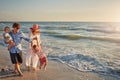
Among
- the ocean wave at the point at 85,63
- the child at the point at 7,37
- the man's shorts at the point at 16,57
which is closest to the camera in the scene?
the child at the point at 7,37

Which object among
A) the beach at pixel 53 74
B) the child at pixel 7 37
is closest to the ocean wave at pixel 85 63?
the beach at pixel 53 74

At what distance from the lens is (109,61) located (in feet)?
28.4

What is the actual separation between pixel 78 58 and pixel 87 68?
5.40 ft

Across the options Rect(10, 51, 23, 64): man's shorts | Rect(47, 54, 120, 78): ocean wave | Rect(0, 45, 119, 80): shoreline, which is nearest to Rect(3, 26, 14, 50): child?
Rect(10, 51, 23, 64): man's shorts

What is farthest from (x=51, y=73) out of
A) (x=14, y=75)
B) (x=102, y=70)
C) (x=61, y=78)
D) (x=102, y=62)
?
(x=102, y=62)

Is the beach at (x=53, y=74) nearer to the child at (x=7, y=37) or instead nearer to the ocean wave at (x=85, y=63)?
the ocean wave at (x=85, y=63)

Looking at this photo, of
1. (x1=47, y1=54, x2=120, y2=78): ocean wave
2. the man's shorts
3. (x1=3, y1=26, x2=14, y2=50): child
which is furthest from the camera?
(x1=47, y1=54, x2=120, y2=78): ocean wave

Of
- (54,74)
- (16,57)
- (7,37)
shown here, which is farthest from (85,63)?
(7,37)

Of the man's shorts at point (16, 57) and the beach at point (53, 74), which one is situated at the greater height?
the man's shorts at point (16, 57)

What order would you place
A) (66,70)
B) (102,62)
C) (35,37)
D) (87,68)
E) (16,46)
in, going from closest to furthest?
(16,46), (35,37), (66,70), (87,68), (102,62)

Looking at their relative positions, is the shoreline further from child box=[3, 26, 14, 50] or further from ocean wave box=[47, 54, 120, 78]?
child box=[3, 26, 14, 50]

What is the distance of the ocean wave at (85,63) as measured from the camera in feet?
24.4

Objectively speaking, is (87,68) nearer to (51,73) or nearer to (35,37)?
(51,73)

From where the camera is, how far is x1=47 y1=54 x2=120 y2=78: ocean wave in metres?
7.42
